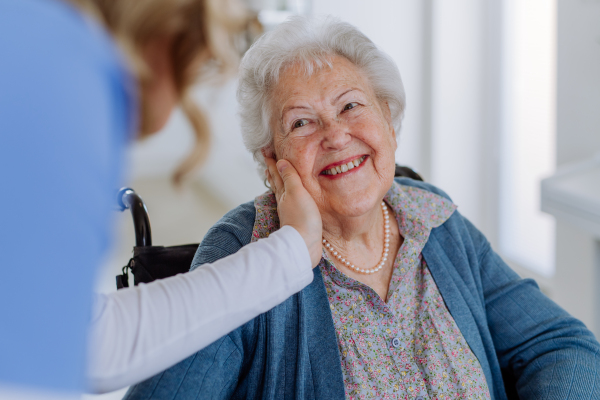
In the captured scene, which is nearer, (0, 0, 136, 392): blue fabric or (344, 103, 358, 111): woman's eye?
(0, 0, 136, 392): blue fabric

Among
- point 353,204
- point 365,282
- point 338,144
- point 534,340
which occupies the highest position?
point 338,144

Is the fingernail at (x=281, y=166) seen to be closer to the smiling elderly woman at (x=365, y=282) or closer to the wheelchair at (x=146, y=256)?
the smiling elderly woman at (x=365, y=282)

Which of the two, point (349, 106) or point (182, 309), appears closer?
point (182, 309)

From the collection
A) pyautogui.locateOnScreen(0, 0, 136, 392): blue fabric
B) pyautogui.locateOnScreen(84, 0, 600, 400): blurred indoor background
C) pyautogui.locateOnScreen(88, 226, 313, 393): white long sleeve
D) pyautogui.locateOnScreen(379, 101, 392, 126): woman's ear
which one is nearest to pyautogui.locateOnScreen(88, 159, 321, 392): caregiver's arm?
pyautogui.locateOnScreen(88, 226, 313, 393): white long sleeve

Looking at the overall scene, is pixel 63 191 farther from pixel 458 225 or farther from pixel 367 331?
pixel 458 225

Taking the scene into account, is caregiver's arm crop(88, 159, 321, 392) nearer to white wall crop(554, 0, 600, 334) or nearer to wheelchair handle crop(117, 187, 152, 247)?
wheelchair handle crop(117, 187, 152, 247)

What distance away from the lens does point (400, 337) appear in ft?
4.37

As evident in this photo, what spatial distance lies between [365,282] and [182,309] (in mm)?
741

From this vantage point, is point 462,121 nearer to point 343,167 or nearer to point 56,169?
point 343,167

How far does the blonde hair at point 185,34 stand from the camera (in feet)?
1.73

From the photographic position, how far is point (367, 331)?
1.32 m

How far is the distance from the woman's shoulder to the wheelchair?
15cm

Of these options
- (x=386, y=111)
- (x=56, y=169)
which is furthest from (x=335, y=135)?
(x=56, y=169)

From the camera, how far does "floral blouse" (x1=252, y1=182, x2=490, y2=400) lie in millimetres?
1280
